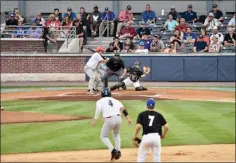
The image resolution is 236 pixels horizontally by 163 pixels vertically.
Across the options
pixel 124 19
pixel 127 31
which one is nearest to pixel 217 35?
pixel 127 31

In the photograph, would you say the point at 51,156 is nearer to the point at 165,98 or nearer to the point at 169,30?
the point at 165,98

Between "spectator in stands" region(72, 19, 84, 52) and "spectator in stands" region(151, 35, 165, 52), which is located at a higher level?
"spectator in stands" region(72, 19, 84, 52)

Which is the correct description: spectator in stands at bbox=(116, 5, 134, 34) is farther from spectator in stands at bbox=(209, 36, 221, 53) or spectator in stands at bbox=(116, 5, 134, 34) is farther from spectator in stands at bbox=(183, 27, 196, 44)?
spectator in stands at bbox=(209, 36, 221, 53)

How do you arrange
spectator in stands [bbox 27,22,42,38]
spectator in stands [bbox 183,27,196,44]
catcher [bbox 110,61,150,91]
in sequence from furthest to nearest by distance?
1. spectator in stands [bbox 27,22,42,38]
2. spectator in stands [bbox 183,27,196,44]
3. catcher [bbox 110,61,150,91]

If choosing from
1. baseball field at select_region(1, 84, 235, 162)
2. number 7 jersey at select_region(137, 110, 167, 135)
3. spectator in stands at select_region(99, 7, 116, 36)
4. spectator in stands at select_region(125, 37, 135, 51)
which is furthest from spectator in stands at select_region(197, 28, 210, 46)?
number 7 jersey at select_region(137, 110, 167, 135)

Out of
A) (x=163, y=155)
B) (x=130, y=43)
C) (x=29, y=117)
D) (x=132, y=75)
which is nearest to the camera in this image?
(x=163, y=155)

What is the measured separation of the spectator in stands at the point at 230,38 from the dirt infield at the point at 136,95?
17.8ft

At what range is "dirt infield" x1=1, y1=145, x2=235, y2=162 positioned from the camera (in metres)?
15.3

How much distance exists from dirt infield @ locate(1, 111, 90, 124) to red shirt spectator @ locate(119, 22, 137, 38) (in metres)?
14.9

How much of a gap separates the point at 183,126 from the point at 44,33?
18.1 meters

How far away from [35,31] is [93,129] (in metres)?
19.4

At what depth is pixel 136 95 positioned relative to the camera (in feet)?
91.6

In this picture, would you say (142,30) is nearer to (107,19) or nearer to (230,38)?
(107,19)

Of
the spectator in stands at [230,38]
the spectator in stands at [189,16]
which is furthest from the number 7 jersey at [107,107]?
the spectator in stands at [189,16]
